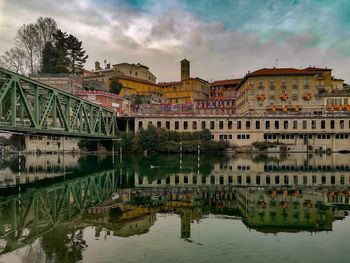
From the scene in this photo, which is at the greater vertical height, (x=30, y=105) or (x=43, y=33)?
(x=43, y=33)

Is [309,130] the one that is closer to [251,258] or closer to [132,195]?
[132,195]

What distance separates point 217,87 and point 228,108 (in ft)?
72.0

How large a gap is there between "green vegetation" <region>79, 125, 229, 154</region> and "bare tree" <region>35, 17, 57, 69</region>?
2358 centimetres

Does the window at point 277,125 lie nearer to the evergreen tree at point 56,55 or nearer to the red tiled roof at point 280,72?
the red tiled roof at point 280,72

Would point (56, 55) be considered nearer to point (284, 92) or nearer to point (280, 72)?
point (280, 72)

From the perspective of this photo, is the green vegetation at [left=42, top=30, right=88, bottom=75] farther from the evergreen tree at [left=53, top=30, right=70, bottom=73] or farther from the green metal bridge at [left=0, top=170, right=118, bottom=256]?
the green metal bridge at [left=0, top=170, right=118, bottom=256]

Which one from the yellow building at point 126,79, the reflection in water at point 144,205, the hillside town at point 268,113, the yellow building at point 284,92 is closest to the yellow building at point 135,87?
the yellow building at point 126,79

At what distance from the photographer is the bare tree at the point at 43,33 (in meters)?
76.6

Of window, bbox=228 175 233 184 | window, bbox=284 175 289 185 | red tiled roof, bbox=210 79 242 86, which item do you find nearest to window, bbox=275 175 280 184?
window, bbox=284 175 289 185

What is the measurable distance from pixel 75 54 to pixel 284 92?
45.8 metres

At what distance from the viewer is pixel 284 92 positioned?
84.8 metres

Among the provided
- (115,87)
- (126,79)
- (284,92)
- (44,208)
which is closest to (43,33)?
(115,87)

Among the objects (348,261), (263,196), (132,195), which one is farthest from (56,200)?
(348,261)

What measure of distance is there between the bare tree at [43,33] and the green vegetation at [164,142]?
23.6 meters
